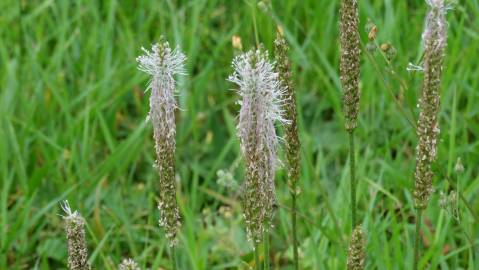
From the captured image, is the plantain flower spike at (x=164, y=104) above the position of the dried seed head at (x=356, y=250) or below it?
above

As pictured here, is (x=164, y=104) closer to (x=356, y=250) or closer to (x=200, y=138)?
(x=356, y=250)

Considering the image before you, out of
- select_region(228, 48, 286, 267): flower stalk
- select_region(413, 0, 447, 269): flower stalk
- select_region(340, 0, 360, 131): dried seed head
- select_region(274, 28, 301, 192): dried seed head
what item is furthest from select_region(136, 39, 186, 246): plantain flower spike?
select_region(413, 0, 447, 269): flower stalk

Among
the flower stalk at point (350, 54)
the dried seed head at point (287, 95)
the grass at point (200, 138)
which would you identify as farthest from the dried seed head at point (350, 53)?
the grass at point (200, 138)

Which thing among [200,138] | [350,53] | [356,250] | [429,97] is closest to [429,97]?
[429,97]

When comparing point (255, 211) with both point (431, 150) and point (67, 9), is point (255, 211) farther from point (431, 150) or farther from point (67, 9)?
point (67, 9)

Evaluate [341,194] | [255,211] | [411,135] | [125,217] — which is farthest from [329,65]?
[255,211]

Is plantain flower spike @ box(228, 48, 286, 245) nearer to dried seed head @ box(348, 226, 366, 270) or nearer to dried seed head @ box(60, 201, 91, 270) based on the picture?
dried seed head @ box(348, 226, 366, 270)

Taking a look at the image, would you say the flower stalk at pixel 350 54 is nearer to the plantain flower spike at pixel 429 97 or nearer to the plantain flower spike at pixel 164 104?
the plantain flower spike at pixel 429 97
